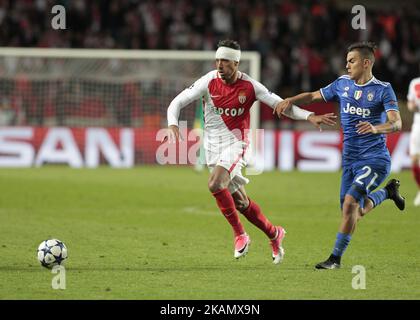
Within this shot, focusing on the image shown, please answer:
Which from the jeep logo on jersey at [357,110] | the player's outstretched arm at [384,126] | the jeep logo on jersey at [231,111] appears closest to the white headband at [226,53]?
the jeep logo on jersey at [231,111]

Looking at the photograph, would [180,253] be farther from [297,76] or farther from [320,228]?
[297,76]

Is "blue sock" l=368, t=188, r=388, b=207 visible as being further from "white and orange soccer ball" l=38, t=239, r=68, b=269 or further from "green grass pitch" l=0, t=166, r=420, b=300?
"white and orange soccer ball" l=38, t=239, r=68, b=269

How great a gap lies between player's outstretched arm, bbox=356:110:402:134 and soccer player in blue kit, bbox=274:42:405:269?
0.04 ft

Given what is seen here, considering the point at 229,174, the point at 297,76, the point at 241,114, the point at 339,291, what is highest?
the point at 297,76

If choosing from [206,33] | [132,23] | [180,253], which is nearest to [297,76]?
[206,33]

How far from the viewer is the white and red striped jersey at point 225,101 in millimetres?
9391

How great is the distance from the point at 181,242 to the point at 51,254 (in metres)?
2.52

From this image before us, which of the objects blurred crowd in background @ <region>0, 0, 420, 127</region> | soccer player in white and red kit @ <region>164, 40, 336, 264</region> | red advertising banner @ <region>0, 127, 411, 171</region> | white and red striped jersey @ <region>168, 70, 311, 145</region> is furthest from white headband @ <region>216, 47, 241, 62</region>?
blurred crowd in background @ <region>0, 0, 420, 127</region>

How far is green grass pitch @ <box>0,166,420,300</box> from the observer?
306 inches

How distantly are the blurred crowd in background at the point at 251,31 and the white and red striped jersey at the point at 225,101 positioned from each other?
48.7 feet

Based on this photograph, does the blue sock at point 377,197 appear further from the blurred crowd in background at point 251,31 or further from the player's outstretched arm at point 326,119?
the blurred crowd in background at point 251,31

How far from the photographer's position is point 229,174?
9.28 m

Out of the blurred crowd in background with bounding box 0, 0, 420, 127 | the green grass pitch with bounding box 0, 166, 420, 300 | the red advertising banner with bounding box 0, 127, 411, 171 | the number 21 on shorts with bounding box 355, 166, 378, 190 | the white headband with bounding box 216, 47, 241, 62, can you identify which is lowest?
the green grass pitch with bounding box 0, 166, 420, 300

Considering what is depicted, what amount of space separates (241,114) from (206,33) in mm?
16263
